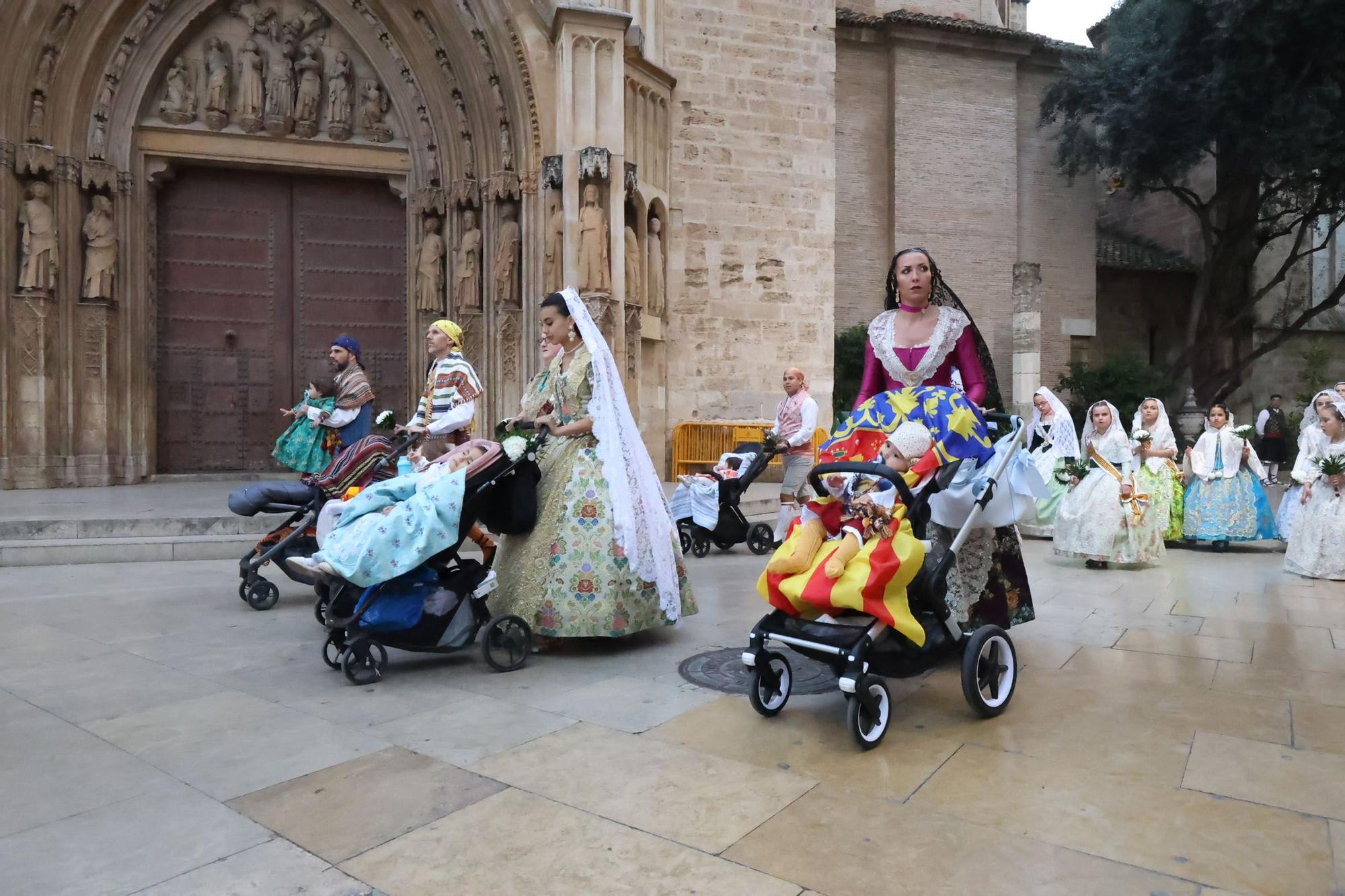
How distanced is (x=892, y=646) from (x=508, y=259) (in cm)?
1034

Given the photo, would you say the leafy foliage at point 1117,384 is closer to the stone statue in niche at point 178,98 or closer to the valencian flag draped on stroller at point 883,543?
the stone statue in niche at point 178,98

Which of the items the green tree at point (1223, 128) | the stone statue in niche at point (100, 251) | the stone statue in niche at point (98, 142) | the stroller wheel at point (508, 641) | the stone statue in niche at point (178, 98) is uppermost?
the green tree at point (1223, 128)

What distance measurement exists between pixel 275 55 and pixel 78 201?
339 cm

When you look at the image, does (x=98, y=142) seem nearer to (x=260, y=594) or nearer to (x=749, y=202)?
(x=260, y=594)

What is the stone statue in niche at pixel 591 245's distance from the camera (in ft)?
39.3

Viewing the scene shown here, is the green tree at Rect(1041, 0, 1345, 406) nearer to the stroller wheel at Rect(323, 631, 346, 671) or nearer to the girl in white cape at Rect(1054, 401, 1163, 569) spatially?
the girl in white cape at Rect(1054, 401, 1163, 569)

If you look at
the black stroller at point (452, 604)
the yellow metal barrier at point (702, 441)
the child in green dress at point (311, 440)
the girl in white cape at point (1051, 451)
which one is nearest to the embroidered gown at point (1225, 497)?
the girl in white cape at point (1051, 451)

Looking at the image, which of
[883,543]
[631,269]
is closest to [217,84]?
[631,269]

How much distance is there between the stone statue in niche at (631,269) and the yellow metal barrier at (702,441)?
2.52m

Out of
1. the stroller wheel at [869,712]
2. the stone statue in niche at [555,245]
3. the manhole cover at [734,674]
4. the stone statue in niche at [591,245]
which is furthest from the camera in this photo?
the stone statue in niche at [555,245]

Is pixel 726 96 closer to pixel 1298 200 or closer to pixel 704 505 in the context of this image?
pixel 704 505

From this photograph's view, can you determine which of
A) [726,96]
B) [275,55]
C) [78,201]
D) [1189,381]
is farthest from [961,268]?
Answer: [78,201]

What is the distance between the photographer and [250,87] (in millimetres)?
12906

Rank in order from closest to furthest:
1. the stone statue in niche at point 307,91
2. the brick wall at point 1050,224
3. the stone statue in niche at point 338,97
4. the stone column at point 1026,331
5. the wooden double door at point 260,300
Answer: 1. the wooden double door at point 260,300
2. the stone statue in niche at point 307,91
3. the stone statue in niche at point 338,97
4. the stone column at point 1026,331
5. the brick wall at point 1050,224
